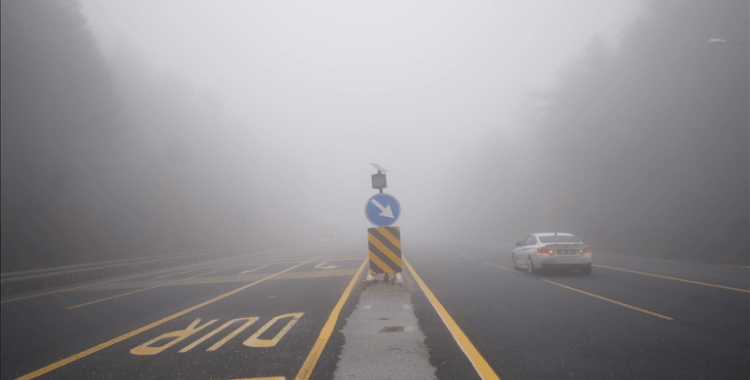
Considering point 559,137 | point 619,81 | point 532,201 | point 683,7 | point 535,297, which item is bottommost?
point 535,297

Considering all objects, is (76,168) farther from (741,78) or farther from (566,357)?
(741,78)

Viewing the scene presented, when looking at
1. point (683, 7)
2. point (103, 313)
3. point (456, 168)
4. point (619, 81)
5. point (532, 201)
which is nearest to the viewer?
point (103, 313)

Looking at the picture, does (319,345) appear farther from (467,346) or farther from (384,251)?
(384,251)

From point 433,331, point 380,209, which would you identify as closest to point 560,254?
point 380,209

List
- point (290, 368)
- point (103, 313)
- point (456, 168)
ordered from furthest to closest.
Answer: point (456, 168) → point (103, 313) → point (290, 368)

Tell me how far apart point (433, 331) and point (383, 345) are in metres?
1.04

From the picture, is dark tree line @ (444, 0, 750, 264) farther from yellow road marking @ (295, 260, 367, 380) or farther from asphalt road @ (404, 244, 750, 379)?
yellow road marking @ (295, 260, 367, 380)

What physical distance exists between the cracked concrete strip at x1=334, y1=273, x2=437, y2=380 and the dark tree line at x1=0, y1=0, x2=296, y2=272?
63.7ft

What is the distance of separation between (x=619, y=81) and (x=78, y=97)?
35.2 metres

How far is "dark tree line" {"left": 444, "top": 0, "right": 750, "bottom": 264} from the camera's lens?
20828 millimetres

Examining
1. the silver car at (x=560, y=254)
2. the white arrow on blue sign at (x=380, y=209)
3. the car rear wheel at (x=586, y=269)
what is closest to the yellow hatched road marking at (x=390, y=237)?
the white arrow on blue sign at (x=380, y=209)

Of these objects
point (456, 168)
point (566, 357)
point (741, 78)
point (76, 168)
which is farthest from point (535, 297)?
point (456, 168)

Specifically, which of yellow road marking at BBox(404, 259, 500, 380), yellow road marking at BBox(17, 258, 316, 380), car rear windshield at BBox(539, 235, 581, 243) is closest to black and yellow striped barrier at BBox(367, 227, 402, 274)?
yellow road marking at BBox(404, 259, 500, 380)

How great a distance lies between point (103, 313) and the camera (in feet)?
28.2
